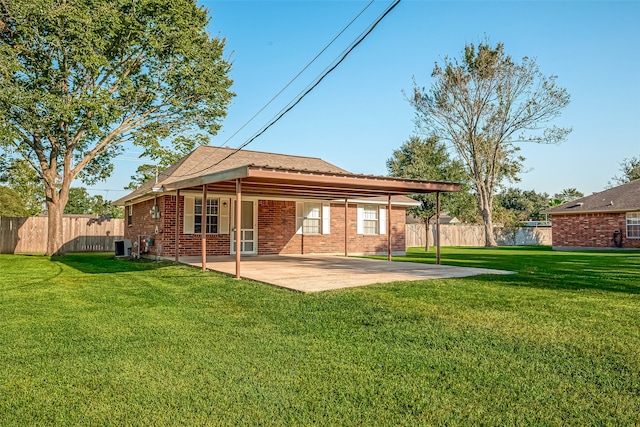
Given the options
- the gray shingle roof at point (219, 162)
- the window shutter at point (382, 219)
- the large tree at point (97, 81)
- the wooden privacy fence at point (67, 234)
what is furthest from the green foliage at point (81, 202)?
the window shutter at point (382, 219)

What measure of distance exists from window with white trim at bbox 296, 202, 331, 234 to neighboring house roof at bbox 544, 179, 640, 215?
663 inches

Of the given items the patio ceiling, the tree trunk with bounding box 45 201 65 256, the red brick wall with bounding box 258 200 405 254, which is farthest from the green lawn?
the tree trunk with bounding box 45 201 65 256

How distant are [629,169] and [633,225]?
1054 inches

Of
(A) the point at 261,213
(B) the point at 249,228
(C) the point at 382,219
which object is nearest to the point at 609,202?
(C) the point at 382,219

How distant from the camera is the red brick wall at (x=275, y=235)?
544 inches

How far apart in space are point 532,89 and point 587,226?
355 inches

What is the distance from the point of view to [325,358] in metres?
3.67

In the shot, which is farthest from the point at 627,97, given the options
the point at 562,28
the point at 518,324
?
the point at 518,324

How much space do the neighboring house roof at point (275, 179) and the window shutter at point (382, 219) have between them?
683mm

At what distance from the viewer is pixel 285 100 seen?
11.1 metres

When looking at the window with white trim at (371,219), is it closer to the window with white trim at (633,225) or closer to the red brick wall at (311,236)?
the red brick wall at (311,236)

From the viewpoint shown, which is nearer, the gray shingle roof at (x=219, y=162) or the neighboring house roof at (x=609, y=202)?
the gray shingle roof at (x=219, y=162)

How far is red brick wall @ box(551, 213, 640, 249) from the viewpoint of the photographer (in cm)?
2361

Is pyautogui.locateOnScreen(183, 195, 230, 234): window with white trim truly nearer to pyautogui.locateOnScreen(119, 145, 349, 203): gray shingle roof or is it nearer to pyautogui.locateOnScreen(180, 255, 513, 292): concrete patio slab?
pyautogui.locateOnScreen(119, 145, 349, 203): gray shingle roof
